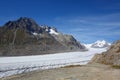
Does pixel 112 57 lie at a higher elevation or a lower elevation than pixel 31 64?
lower

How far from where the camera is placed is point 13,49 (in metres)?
155

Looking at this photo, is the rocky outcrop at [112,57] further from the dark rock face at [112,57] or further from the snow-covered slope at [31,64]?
the snow-covered slope at [31,64]

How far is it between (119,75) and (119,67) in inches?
87.8

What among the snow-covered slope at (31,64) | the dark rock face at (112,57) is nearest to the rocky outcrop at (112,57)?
the dark rock face at (112,57)

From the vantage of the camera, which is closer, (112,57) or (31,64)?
(112,57)

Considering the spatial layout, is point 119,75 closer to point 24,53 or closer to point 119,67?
point 119,67

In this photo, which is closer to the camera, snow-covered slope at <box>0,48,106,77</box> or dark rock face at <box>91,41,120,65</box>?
dark rock face at <box>91,41,120,65</box>

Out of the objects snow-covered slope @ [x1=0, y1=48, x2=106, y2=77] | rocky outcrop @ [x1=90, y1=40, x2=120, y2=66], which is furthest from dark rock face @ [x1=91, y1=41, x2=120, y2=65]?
snow-covered slope @ [x1=0, y1=48, x2=106, y2=77]

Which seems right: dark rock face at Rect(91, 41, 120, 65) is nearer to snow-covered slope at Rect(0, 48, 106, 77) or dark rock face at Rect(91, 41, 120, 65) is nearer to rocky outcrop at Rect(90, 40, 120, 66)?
rocky outcrop at Rect(90, 40, 120, 66)

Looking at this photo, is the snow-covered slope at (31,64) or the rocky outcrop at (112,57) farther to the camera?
the snow-covered slope at (31,64)

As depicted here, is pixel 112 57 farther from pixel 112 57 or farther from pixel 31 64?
pixel 31 64

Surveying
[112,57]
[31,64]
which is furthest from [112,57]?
[31,64]

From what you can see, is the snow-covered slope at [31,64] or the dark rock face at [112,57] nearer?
the dark rock face at [112,57]

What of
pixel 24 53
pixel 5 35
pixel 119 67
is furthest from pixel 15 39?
pixel 119 67
